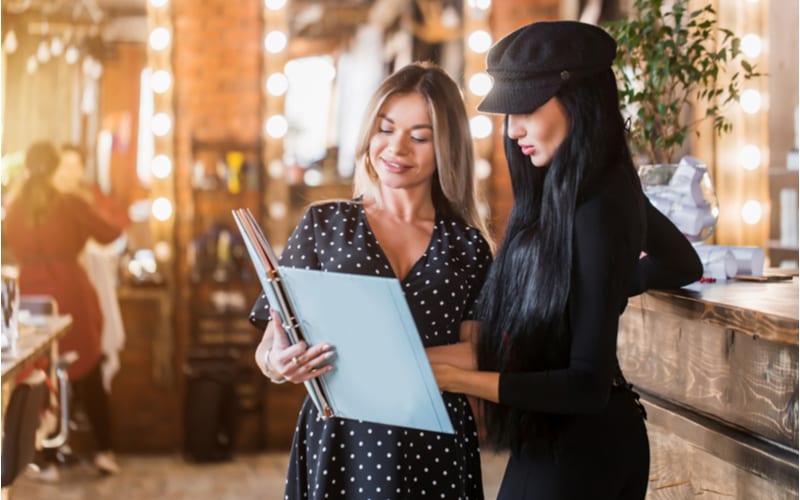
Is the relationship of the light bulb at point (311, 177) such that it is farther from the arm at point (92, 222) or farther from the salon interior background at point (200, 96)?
the arm at point (92, 222)

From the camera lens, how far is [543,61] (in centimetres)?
139

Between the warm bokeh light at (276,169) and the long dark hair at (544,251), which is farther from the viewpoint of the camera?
the warm bokeh light at (276,169)

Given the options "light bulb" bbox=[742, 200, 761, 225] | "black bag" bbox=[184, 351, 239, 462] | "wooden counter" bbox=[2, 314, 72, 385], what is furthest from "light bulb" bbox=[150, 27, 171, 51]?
"light bulb" bbox=[742, 200, 761, 225]

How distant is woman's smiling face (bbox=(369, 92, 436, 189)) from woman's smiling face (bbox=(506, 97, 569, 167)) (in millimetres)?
453

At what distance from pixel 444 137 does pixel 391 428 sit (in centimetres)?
56

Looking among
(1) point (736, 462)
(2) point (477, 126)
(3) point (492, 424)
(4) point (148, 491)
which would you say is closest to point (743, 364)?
(1) point (736, 462)

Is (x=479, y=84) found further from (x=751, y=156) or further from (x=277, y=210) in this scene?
(x=751, y=156)

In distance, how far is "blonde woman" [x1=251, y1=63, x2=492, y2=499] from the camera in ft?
5.94

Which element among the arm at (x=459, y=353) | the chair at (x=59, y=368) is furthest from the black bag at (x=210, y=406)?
the arm at (x=459, y=353)

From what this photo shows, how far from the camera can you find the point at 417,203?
1962 mm

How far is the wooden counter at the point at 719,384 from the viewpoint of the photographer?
162 centimetres

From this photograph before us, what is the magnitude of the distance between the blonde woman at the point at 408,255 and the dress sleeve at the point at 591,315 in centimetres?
36

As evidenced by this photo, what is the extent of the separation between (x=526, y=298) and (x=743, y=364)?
541mm

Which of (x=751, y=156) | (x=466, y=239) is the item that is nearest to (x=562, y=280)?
(x=466, y=239)
